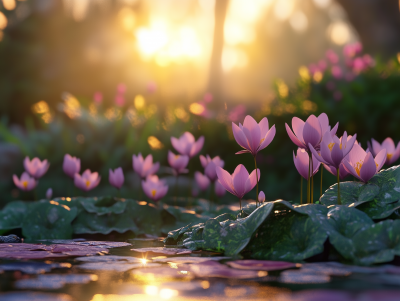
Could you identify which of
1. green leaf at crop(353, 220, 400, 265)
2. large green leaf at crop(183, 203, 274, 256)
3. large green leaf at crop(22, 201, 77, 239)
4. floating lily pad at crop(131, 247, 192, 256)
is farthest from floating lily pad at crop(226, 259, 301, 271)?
large green leaf at crop(22, 201, 77, 239)

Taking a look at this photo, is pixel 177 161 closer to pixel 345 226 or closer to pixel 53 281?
pixel 345 226

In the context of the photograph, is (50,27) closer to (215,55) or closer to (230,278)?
(215,55)

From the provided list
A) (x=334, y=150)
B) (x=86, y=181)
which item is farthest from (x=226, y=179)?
(x=86, y=181)

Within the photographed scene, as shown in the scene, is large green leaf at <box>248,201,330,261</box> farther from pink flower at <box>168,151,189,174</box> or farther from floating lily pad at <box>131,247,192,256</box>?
pink flower at <box>168,151,189,174</box>

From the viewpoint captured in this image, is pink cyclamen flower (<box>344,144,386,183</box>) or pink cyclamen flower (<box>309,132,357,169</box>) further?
pink cyclamen flower (<box>344,144,386,183</box>)

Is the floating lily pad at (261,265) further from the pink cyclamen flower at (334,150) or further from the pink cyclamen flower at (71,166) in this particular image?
the pink cyclamen flower at (71,166)

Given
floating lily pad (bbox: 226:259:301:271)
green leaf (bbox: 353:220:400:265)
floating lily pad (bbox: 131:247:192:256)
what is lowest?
floating lily pad (bbox: 226:259:301:271)
